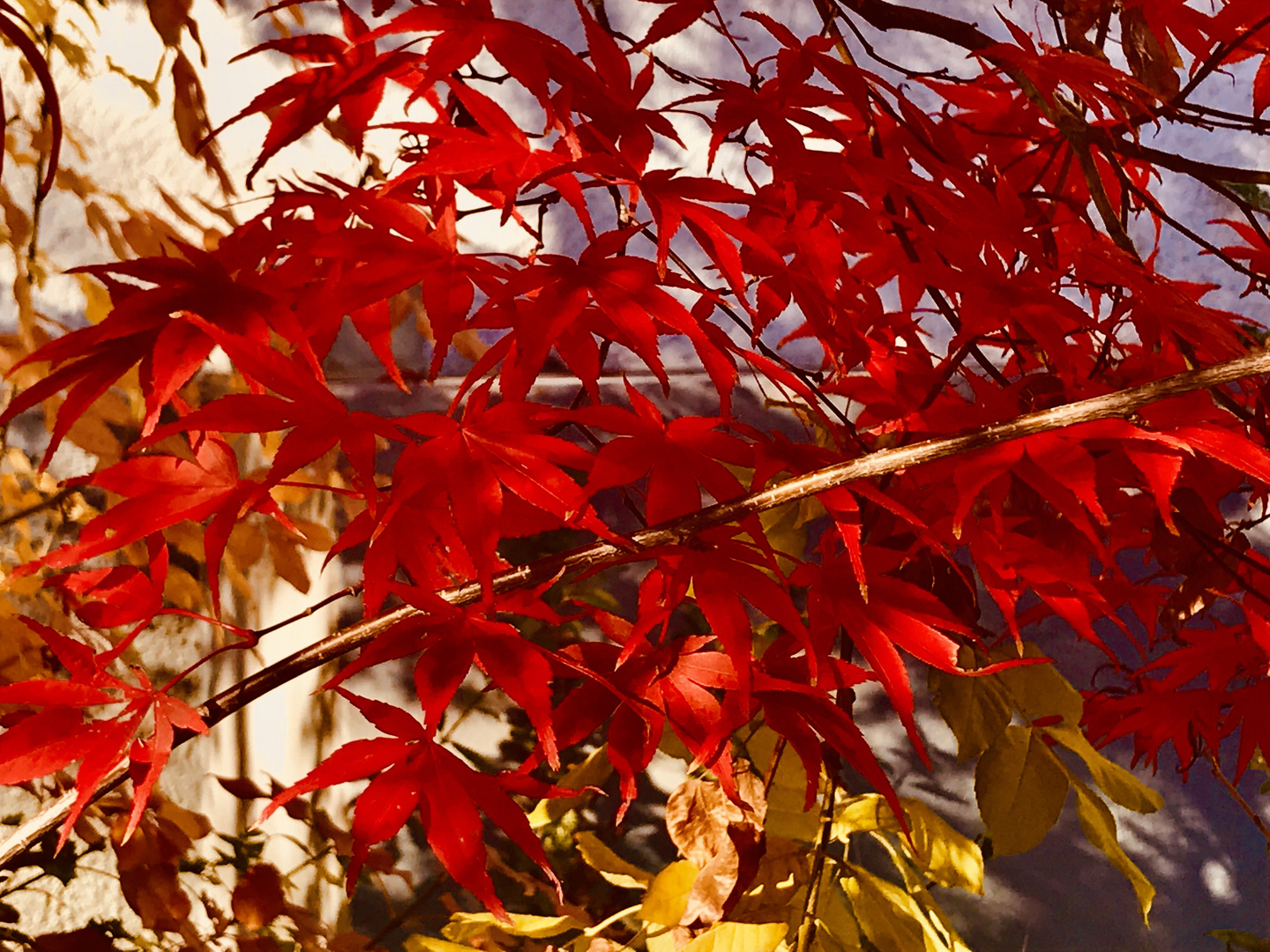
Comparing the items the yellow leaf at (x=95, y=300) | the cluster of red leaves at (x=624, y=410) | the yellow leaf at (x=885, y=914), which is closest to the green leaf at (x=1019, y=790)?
the yellow leaf at (x=885, y=914)

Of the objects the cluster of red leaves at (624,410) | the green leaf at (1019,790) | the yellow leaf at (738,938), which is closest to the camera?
the cluster of red leaves at (624,410)

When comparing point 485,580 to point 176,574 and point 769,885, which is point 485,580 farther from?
point 176,574

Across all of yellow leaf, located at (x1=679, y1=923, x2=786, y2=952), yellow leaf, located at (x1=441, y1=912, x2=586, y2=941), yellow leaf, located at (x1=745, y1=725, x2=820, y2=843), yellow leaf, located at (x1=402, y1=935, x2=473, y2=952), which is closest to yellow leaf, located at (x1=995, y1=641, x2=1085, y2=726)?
yellow leaf, located at (x1=745, y1=725, x2=820, y2=843)

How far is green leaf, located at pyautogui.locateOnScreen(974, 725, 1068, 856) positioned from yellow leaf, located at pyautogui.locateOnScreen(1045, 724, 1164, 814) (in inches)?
1.7

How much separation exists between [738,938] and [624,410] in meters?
0.47

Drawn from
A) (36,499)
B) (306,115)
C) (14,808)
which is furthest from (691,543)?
(14,808)

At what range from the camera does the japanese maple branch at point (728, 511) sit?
0.44 metres

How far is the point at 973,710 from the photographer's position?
0.94 m

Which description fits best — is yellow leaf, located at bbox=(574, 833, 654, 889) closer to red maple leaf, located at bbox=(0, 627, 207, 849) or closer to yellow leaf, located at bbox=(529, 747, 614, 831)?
yellow leaf, located at bbox=(529, 747, 614, 831)

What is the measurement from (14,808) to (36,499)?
386mm

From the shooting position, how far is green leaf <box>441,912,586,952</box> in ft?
2.77

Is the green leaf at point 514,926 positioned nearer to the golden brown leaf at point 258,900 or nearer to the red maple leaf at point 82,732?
the golden brown leaf at point 258,900

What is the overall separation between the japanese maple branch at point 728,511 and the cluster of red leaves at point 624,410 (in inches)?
0.7

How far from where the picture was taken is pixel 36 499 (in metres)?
1.00
